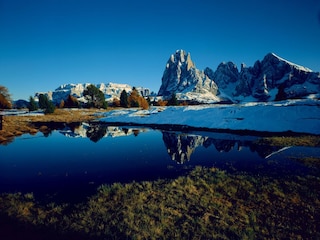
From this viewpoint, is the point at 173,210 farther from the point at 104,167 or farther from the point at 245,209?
the point at 104,167

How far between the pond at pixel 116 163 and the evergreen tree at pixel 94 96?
246 feet

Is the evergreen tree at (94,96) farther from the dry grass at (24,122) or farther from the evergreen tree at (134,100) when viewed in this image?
the dry grass at (24,122)

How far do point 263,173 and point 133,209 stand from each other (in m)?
9.96

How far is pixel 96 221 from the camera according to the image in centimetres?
816

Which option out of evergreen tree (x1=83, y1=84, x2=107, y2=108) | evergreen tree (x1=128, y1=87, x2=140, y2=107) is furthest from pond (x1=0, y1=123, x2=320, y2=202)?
evergreen tree (x1=83, y1=84, x2=107, y2=108)

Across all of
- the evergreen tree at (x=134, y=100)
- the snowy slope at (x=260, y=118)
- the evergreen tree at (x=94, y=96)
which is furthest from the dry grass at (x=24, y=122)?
the evergreen tree at (x=134, y=100)

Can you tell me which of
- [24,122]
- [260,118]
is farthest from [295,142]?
[24,122]

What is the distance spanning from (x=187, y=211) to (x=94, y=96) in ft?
320

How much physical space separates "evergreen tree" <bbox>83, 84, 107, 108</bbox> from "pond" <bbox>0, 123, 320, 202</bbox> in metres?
74.9

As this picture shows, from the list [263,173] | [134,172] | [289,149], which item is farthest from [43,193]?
[289,149]

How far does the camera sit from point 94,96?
9812 cm

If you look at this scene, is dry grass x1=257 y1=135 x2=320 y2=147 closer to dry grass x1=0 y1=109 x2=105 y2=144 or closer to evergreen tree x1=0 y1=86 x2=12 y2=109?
dry grass x1=0 y1=109 x2=105 y2=144

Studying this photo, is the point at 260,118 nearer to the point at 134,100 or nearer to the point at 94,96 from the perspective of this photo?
the point at 134,100

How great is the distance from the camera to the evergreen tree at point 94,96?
9544cm
